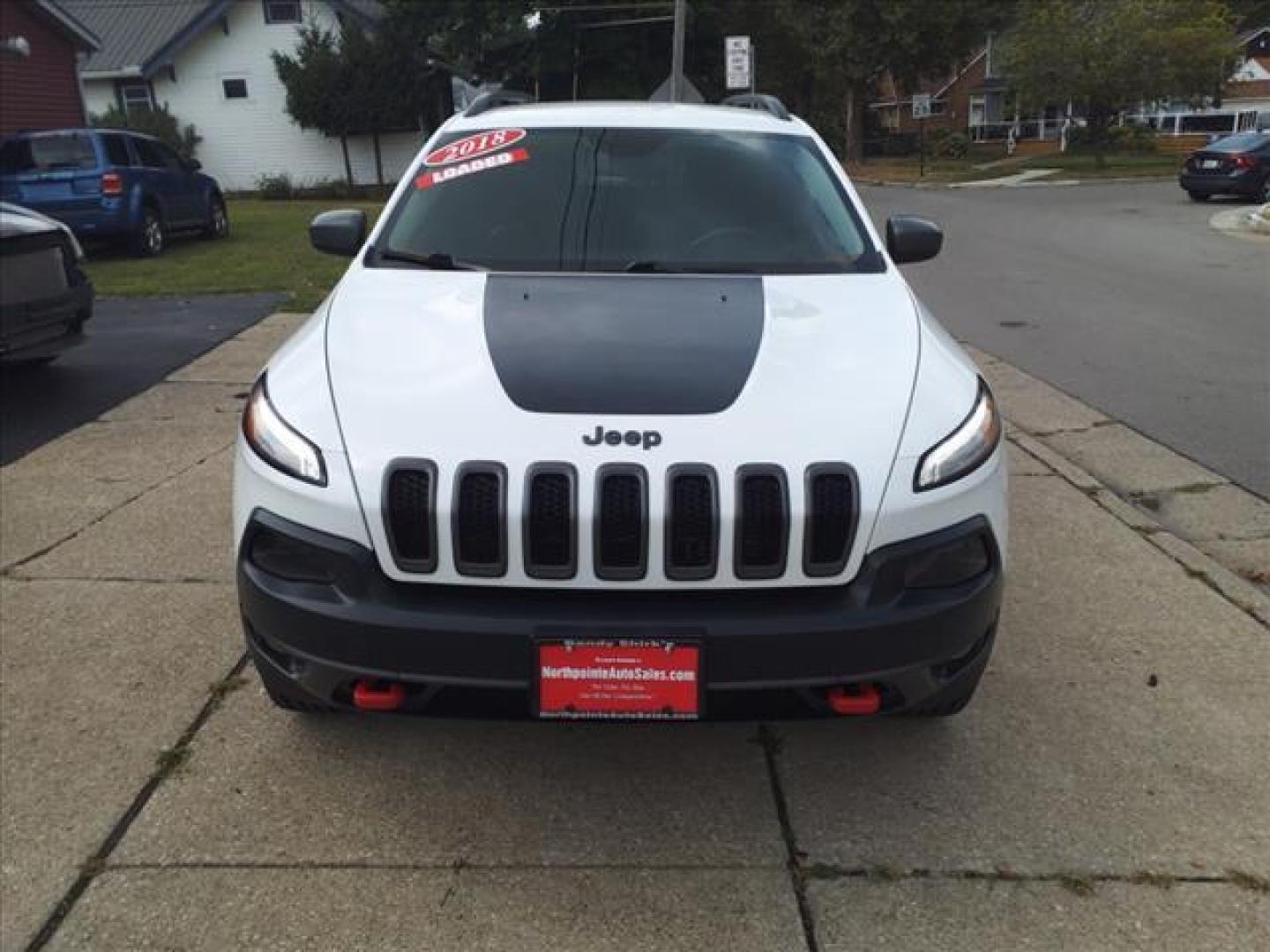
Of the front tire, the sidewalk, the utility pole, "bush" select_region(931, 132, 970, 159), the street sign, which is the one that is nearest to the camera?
the sidewalk

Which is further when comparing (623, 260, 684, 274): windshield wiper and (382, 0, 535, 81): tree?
(382, 0, 535, 81): tree

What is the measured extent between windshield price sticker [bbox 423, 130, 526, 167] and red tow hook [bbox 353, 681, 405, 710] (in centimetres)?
220

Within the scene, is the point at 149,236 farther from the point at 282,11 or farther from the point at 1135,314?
the point at 282,11

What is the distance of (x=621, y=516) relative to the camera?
92.9 inches

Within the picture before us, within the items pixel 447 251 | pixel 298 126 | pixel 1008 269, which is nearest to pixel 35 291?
pixel 447 251

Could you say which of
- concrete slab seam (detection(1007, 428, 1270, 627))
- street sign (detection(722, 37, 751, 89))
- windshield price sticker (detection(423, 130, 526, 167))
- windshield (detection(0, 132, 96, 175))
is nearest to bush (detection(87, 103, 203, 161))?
street sign (detection(722, 37, 751, 89))

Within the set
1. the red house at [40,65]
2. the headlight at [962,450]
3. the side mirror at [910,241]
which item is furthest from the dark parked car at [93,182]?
the headlight at [962,450]

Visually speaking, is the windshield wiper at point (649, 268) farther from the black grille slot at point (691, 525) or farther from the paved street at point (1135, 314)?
the paved street at point (1135, 314)

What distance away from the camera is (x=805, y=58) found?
→ 49.9 m

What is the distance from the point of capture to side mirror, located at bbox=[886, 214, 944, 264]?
4074 mm

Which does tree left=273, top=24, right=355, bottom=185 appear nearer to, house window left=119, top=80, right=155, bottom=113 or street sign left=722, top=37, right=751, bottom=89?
house window left=119, top=80, right=155, bottom=113

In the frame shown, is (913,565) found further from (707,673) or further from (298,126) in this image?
(298,126)

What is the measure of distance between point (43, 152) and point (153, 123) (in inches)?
870

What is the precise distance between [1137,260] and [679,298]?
1280 centimetres
